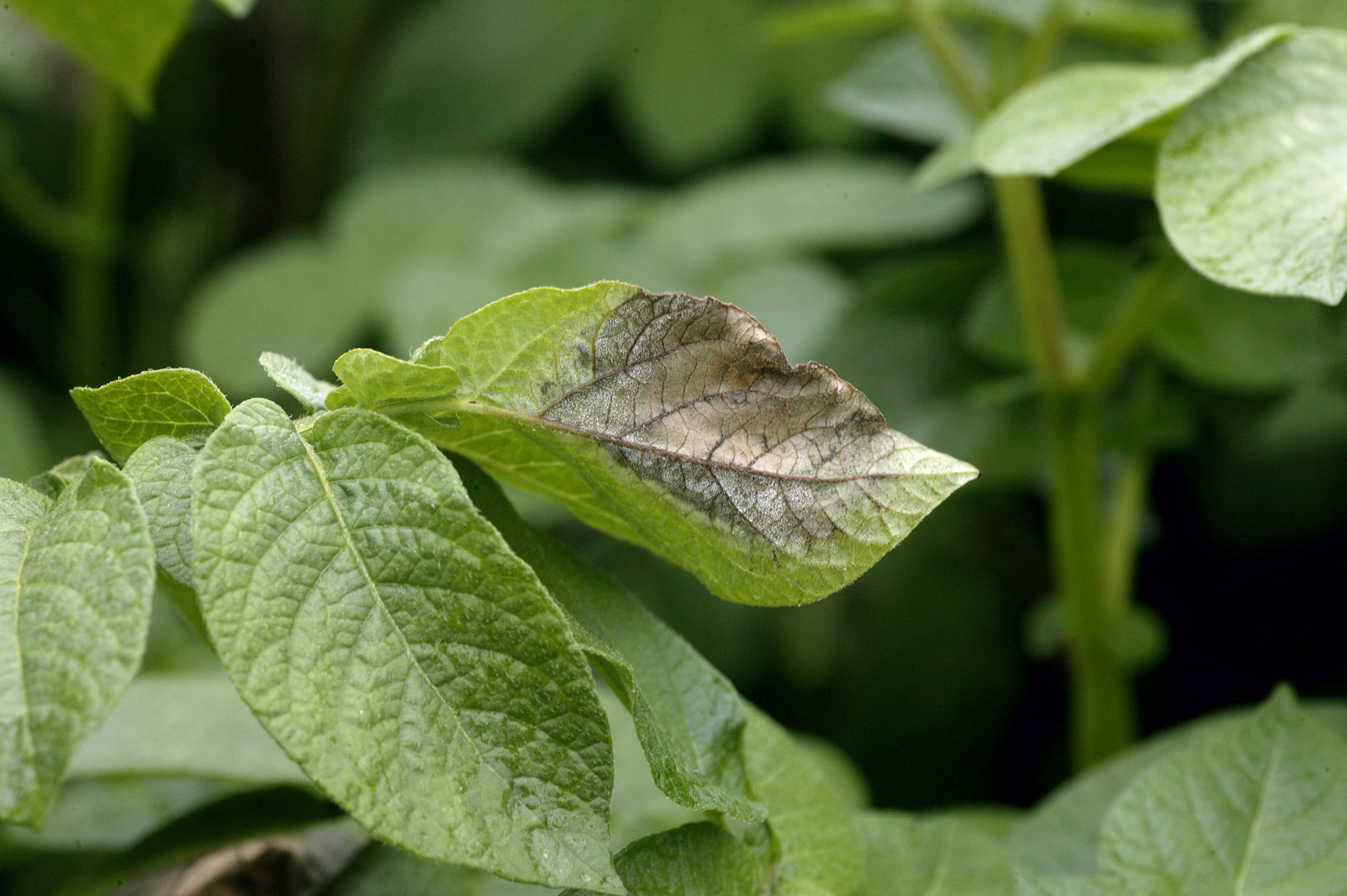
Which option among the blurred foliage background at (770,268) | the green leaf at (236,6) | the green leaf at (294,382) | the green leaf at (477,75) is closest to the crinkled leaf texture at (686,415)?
the green leaf at (294,382)

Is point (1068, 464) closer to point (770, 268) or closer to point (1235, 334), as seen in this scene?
point (1235, 334)

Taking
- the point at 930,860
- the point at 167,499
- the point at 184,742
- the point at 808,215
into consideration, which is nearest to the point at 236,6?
the point at 167,499

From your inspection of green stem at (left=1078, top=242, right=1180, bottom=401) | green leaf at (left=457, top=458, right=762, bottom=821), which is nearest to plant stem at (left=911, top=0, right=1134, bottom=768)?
green stem at (left=1078, top=242, right=1180, bottom=401)

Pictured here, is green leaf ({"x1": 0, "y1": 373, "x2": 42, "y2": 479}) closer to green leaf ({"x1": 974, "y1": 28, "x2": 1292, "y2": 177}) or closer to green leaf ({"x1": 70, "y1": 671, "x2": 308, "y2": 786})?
green leaf ({"x1": 70, "y1": 671, "x2": 308, "y2": 786})

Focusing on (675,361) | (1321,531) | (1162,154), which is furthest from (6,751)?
(1321,531)

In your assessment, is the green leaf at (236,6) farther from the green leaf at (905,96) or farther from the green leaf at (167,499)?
the green leaf at (905,96)

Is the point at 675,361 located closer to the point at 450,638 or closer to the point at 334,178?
the point at 450,638
